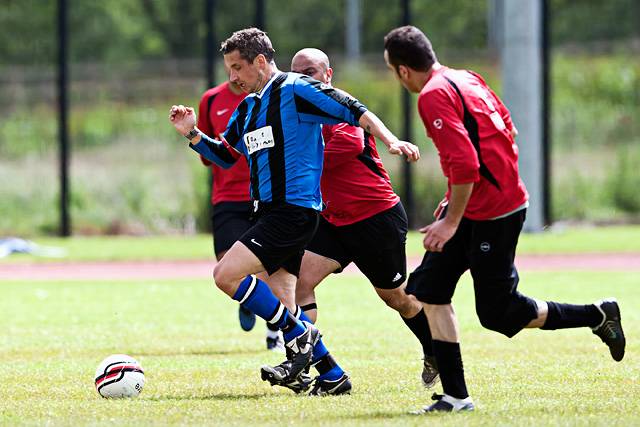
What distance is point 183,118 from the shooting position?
774cm

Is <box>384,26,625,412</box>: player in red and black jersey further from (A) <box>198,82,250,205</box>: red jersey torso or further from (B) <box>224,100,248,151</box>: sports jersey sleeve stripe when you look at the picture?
(A) <box>198,82,250,205</box>: red jersey torso

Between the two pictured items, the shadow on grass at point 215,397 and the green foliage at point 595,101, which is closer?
the shadow on grass at point 215,397

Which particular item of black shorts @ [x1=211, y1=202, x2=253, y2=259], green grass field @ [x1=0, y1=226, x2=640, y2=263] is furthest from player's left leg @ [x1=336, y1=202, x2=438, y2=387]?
green grass field @ [x1=0, y1=226, x2=640, y2=263]

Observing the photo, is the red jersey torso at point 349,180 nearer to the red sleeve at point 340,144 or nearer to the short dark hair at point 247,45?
the red sleeve at point 340,144

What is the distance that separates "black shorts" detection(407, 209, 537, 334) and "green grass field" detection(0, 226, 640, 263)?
13901 mm

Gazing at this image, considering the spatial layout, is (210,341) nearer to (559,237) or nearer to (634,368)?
(634,368)

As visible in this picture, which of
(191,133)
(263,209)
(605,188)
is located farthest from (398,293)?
(605,188)

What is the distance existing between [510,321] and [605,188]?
71.9 ft

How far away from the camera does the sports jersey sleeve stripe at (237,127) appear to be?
7664 mm

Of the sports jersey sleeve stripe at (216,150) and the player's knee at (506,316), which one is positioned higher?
the sports jersey sleeve stripe at (216,150)

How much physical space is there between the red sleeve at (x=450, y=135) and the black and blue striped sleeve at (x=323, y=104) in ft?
2.77

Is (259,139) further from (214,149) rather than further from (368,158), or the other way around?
(368,158)

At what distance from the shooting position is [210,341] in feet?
34.7

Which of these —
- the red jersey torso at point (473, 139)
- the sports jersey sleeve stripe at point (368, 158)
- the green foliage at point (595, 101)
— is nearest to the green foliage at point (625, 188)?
the green foliage at point (595, 101)
